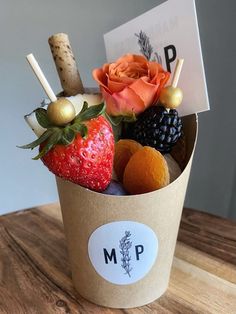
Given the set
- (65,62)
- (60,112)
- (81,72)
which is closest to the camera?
(60,112)

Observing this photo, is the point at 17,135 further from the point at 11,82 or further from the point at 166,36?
the point at 166,36

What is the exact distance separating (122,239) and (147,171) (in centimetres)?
9

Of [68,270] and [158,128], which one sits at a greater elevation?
[158,128]

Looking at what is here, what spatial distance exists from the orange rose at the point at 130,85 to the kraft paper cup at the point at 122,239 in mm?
77

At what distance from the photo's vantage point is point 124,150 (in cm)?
47

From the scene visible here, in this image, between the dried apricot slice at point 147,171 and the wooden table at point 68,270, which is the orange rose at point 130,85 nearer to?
the dried apricot slice at point 147,171

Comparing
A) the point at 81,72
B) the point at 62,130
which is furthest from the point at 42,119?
the point at 81,72

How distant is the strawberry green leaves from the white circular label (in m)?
0.12

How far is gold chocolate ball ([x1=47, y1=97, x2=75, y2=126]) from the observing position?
375 millimetres

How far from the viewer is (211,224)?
72 centimetres

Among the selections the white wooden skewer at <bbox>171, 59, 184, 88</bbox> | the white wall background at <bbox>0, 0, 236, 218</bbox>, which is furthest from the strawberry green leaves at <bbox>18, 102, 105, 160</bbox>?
the white wall background at <bbox>0, 0, 236, 218</bbox>

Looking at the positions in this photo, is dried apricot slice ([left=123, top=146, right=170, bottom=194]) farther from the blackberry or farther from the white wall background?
the white wall background

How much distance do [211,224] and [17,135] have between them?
2.74 ft

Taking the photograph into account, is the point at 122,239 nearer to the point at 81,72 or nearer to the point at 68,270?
the point at 68,270
